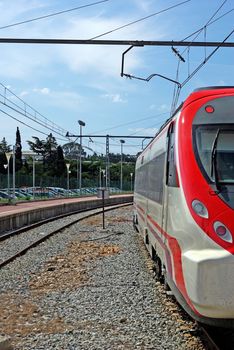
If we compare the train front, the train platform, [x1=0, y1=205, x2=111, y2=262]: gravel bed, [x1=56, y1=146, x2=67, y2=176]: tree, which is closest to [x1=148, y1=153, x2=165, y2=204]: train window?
the train front

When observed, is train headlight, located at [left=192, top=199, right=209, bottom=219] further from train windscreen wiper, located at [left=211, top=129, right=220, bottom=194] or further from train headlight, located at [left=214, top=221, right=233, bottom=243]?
train windscreen wiper, located at [left=211, top=129, right=220, bottom=194]

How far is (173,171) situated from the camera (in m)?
6.05

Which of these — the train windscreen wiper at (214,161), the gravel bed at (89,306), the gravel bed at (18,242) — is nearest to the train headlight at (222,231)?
the train windscreen wiper at (214,161)

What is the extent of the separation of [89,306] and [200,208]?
3.74 meters

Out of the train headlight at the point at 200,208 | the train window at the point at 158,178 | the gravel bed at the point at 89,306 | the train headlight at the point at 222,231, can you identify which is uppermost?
the train window at the point at 158,178

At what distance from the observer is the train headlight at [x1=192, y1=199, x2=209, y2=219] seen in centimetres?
513

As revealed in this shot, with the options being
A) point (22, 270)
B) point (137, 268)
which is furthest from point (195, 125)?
point (22, 270)

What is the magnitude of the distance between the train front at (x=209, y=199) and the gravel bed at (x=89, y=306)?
1.42m

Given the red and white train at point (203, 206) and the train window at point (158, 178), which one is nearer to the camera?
the red and white train at point (203, 206)

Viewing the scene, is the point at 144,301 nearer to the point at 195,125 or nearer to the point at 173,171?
the point at 173,171

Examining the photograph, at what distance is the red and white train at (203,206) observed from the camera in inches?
191

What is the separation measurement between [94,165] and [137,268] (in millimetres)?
118130

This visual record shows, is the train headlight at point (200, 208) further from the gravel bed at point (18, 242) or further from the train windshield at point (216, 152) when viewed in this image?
the gravel bed at point (18, 242)

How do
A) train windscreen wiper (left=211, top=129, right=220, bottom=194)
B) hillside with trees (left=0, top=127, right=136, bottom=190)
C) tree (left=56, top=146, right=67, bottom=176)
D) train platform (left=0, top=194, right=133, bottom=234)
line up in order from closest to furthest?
train windscreen wiper (left=211, top=129, right=220, bottom=194) < train platform (left=0, top=194, right=133, bottom=234) < hillside with trees (left=0, top=127, right=136, bottom=190) < tree (left=56, top=146, right=67, bottom=176)
